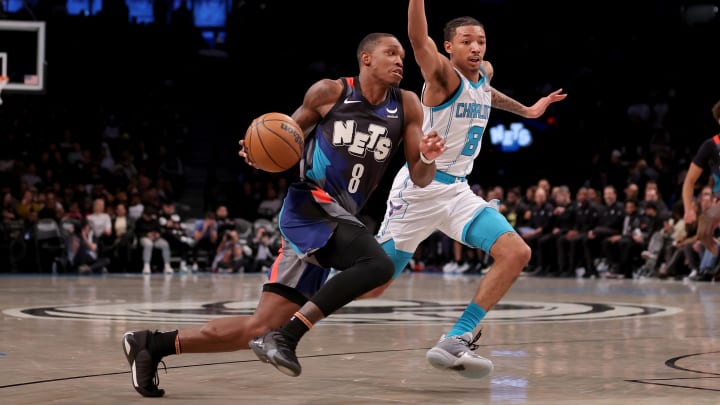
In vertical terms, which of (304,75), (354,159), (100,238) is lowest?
(100,238)

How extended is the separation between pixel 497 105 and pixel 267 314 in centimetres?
283

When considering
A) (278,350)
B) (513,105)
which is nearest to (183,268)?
(513,105)

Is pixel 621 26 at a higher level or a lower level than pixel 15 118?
higher

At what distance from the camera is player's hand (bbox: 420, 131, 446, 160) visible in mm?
5160

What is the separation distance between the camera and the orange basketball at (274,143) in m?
5.19

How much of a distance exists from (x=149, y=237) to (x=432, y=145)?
1498 centimetres

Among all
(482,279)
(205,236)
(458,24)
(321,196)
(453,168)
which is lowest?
(205,236)

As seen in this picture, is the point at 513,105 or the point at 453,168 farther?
the point at 513,105

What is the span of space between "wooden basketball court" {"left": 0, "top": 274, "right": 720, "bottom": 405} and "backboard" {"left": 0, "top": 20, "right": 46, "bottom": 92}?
15.9 feet

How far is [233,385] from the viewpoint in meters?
5.43

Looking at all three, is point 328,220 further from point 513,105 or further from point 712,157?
point 712,157

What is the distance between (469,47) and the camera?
257 inches

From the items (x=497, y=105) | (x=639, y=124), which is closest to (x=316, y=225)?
(x=497, y=105)

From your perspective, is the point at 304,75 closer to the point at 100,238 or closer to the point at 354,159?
the point at 100,238
